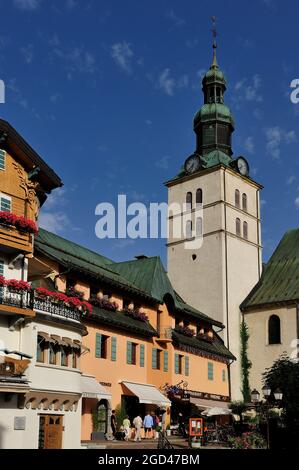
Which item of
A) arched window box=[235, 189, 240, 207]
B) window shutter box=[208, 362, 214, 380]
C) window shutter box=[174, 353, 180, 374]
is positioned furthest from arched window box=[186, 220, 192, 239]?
window shutter box=[174, 353, 180, 374]

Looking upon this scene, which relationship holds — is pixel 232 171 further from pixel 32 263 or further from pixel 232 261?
pixel 32 263

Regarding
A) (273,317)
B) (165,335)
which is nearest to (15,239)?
(165,335)

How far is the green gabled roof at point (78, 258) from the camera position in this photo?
41.5 m

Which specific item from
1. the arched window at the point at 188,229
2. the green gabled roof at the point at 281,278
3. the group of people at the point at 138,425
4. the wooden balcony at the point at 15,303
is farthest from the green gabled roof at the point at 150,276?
the wooden balcony at the point at 15,303

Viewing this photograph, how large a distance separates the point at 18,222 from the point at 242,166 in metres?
45.6

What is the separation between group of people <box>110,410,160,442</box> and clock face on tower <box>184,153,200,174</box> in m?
32.3

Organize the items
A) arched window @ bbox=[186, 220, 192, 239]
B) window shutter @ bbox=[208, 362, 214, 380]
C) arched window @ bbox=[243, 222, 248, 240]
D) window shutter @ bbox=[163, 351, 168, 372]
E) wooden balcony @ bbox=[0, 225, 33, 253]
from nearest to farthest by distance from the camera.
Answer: wooden balcony @ bbox=[0, 225, 33, 253]
window shutter @ bbox=[163, 351, 168, 372]
window shutter @ bbox=[208, 362, 214, 380]
arched window @ bbox=[186, 220, 192, 239]
arched window @ bbox=[243, 222, 248, 240]

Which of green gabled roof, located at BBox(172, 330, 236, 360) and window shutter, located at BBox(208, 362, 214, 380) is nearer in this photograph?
green gabled roof, located at BBox(172, 330, 236, 360)

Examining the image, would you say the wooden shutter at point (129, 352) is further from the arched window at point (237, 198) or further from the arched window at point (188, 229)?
the arched window at point (237, 198)

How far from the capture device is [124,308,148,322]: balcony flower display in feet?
155

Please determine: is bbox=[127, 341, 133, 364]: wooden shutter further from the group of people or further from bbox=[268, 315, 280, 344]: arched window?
bbox=[268, 315, 280, 344]: arched window

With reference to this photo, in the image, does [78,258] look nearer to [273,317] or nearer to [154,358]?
[154,358]

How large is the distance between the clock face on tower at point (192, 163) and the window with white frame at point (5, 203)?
4232cm
